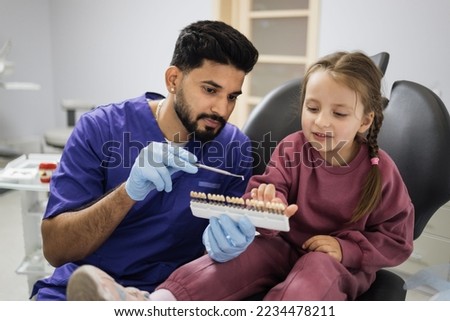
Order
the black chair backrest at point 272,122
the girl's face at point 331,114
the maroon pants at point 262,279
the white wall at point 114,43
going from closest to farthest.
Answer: the maroon pants at point 262,279 → the girl's face at point 331,114 → the black chair backrest at point 272,122 → the white wall at point 114,43

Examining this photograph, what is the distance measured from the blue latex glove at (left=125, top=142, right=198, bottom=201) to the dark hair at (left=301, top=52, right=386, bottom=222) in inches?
14.1

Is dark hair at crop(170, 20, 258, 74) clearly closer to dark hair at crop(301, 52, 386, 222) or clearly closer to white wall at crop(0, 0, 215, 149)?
dark hair at crop(301, 52, 386, 222)

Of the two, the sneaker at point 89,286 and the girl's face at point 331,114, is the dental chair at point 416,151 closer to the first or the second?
the girl's face at point 331,114

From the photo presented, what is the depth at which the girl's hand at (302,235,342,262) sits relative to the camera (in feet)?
2.56

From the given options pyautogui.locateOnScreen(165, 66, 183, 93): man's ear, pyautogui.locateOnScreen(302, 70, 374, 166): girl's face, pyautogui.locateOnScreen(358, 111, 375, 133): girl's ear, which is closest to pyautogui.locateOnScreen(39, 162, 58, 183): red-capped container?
pyautogui.locateOnScreen(165, 66, 183, 93): man's ear

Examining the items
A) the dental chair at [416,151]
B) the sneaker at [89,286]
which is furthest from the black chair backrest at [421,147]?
the sneaker at [89,286]

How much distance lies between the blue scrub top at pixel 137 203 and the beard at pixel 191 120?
50 mm

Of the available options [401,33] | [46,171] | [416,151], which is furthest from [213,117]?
[401,33]

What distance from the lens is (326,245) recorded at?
2.59ft

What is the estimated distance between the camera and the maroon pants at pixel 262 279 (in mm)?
699

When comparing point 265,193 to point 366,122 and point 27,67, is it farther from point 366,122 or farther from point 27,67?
point 27,67

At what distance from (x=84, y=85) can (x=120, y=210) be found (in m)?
2.08

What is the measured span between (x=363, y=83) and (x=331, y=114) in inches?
3.8
